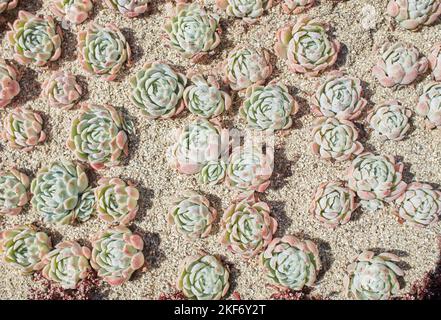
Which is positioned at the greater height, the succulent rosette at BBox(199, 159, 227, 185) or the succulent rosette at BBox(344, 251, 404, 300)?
the succulent rosette at BBox(199, 159, 227, 185)

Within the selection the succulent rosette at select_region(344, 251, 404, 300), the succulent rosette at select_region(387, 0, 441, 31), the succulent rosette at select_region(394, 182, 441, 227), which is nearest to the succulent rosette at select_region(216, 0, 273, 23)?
the succulent rosette at select_region(387, 0, 441, 31)

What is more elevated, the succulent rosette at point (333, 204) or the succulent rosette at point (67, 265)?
the succulent rosette at point (333, 204)

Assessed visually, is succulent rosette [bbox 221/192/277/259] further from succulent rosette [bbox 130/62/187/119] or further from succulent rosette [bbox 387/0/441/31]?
succulent rosette [bbox 387/0/441/31]

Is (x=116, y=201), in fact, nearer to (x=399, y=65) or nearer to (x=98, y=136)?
(x=98, y=136)

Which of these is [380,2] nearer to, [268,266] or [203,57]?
[203,57]

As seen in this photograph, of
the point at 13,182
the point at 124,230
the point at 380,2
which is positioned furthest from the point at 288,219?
the point at 13,182

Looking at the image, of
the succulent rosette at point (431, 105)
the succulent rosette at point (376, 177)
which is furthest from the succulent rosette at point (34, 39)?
the succulent rosette at point (431, 105)

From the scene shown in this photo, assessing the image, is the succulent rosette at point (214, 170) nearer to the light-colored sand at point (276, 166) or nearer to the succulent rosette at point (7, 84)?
the light-colored sand at point (276, 166)

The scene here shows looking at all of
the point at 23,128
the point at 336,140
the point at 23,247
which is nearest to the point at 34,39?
the point at 23,128
